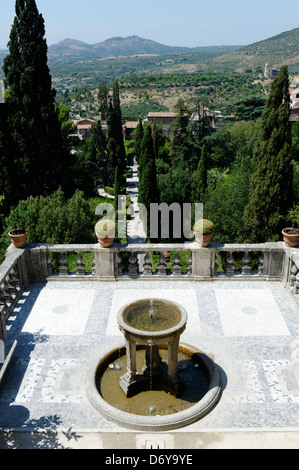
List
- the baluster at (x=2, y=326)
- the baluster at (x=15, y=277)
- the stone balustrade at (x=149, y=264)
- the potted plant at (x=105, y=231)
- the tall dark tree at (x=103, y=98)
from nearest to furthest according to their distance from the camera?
the baluster at (x=2, y=326), the baluster at (x=15, y=277), the potted plant at (x=105, y=231), the stone balustrade at (x=149, y=264), the tall dark tree at (x=103, y=98)

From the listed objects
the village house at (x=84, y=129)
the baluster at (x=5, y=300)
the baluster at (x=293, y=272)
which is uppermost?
the baluster at (x=293, y=272)

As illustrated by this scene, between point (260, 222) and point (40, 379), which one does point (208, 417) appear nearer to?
point (40, 379)

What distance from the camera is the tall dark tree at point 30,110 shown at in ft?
94.8

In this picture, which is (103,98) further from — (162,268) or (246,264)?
(246,264)

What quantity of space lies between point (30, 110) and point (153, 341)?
26.0 meters

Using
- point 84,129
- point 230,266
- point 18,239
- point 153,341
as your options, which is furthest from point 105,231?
point 84,129

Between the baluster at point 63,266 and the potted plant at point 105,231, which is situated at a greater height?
the potted plant at point 105,231

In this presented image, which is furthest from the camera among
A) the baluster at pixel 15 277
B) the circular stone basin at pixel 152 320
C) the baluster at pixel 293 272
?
the baluster at pixel 15 277

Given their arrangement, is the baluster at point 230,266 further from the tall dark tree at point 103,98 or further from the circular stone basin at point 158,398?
the tall dark tree at point 103,98

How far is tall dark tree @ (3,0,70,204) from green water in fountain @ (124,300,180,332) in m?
23.1

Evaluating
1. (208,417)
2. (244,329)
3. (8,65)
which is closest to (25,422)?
(208,417)

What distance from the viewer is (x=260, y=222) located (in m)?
24.3

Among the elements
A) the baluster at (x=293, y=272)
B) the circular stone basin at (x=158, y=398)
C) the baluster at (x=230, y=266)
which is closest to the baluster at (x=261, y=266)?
the baluster at (x=230, y=266)
